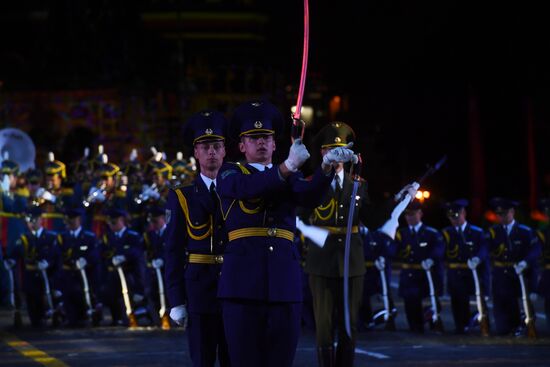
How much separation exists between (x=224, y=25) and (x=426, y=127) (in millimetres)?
15171

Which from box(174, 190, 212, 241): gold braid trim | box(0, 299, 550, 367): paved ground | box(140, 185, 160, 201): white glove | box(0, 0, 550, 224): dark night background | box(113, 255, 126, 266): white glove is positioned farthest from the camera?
box(0, 0, 550, 224): dark night background

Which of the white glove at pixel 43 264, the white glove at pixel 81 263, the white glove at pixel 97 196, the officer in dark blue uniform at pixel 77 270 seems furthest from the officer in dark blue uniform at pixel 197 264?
the white glove at pixel 97 196

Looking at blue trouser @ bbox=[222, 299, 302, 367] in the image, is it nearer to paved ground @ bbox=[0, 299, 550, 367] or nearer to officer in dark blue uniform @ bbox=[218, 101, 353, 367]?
officer in dark blue uniform @ bbox=[218, 101, 353, 367]

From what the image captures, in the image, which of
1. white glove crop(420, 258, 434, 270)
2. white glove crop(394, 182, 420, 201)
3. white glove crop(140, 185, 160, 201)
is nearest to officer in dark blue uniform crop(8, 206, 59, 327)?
white glove crop(140, 185, 160, 201)

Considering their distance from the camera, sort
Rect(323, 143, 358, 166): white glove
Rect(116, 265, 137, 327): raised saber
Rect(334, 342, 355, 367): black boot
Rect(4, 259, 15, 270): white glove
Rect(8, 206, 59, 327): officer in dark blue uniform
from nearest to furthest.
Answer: Rect(323, 143, 358, 166): white glove → Rect(334, 342, 355, 367): black boot → Rect(116, 265, 137, 327): raised saber → Rect(8, 206, 59, 327): officer in dark blue uniform → Rect(4, 259, 15, 270): white glove

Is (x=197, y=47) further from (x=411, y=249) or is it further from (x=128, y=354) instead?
(x=128, y=354)

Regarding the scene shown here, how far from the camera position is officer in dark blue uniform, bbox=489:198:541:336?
829 inches

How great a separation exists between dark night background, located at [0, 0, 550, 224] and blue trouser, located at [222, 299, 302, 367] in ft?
78.7

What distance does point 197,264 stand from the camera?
1192 cm

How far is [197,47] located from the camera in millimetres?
53562

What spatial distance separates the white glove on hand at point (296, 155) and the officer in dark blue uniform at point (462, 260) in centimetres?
1191

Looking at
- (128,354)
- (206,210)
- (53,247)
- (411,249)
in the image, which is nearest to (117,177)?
(53,247)

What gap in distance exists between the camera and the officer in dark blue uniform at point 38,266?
76.4 feet

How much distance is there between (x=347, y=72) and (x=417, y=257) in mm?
20807
